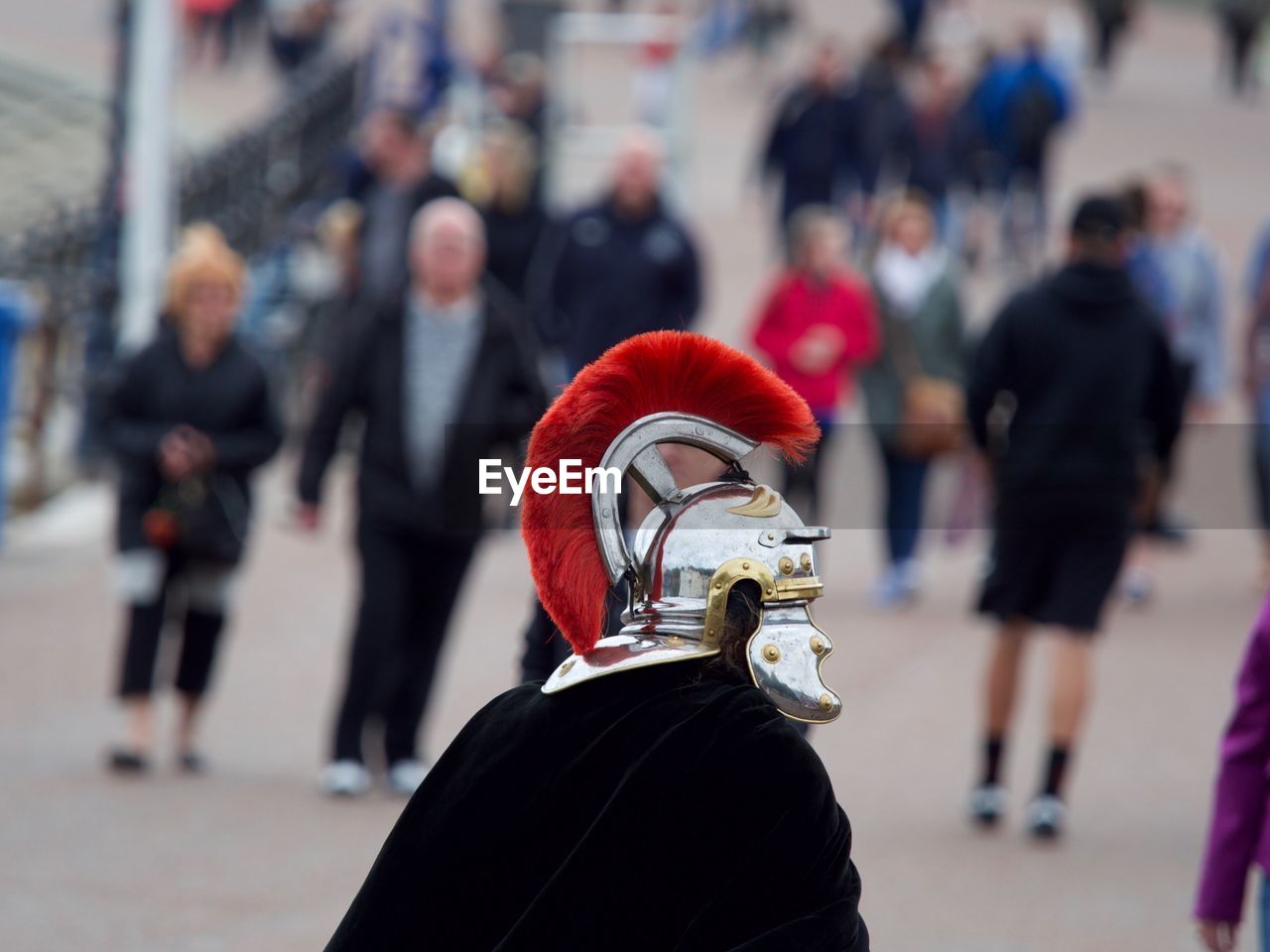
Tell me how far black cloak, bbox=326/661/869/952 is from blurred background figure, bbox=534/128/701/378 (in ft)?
25.1

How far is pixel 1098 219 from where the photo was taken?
275 inches

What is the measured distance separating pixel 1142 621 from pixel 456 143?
25.0ft

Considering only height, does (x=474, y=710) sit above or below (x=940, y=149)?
below

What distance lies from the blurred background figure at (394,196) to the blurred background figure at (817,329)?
7.08 feet

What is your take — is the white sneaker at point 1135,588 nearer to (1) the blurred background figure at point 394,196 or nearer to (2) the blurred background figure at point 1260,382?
(2) the blurred background figure at point 1260,382

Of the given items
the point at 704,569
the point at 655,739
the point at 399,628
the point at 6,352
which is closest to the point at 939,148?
the point at 6,352

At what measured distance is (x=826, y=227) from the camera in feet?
Result: 33.3

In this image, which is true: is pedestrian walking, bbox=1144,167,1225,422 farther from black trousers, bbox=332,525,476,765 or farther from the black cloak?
the black cloak

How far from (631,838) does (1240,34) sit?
2615 cm

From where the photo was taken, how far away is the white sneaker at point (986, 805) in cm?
705

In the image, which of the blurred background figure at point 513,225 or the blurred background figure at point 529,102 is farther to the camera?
the blurred background figure at point 529,102

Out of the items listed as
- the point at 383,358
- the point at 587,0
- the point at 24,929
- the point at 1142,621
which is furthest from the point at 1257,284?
the point at 587,0

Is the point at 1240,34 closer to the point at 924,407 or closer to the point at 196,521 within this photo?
the point at 924,407

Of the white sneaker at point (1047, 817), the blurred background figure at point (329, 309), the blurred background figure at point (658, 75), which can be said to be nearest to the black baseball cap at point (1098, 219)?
the white sneaker at point (1047, 817)
